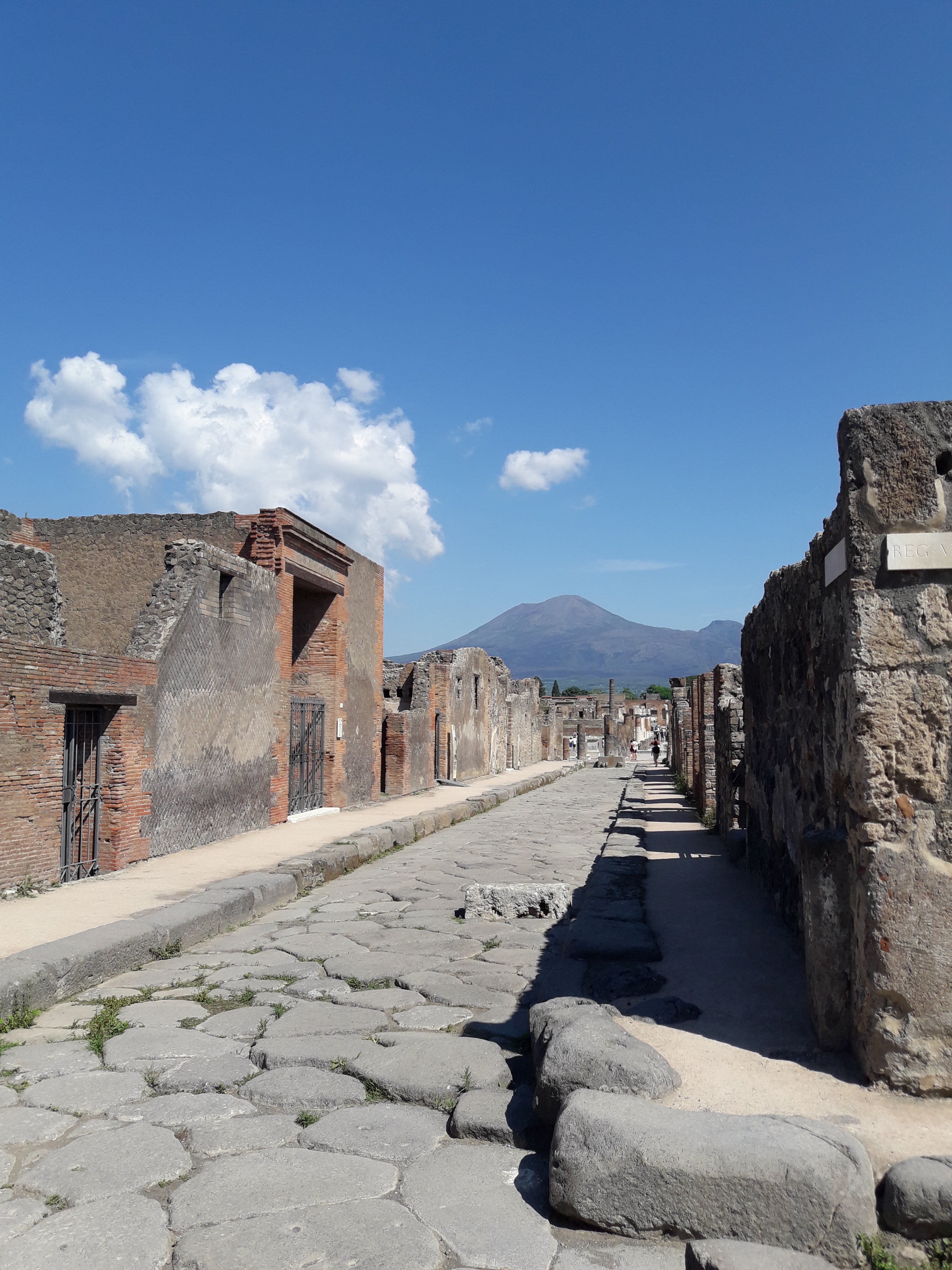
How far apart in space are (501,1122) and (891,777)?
154cm

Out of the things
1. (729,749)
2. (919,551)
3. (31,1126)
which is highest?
(919,551)

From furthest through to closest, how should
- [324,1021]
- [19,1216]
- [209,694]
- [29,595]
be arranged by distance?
[209,694]
[29,595]
[324,1021]
[19,1216]

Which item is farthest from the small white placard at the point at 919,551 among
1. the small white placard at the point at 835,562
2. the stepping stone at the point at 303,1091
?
the stepping stone at the point at 303,1091

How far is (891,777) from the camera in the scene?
2.60m

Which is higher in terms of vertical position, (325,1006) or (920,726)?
(920,726)

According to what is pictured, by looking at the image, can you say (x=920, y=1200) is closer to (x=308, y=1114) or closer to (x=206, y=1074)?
(x=308, y=1114)

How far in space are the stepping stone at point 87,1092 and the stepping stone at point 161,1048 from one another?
0.30 feet

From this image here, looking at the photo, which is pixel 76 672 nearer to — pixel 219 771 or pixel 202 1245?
pixel 219 771

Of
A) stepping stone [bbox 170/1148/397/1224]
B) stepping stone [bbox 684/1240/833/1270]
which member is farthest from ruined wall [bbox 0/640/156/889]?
stepping stone [bbox 684/1240/833/1270]

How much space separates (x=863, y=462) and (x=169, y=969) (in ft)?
14.0

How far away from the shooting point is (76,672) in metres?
7.46

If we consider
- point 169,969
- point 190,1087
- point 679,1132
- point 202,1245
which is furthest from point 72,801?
point 679,1132

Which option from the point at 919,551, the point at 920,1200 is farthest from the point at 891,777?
the point at 920,1200

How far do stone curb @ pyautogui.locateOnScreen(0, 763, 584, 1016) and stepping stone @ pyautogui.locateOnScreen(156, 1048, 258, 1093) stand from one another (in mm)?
1109
